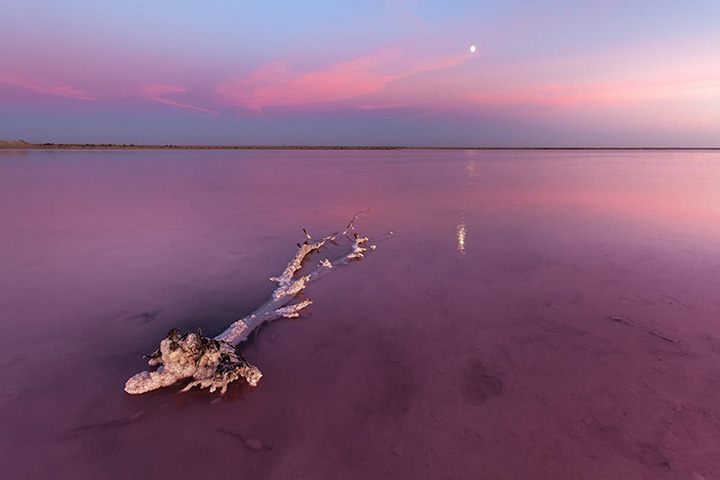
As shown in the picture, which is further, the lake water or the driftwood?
the driftwood

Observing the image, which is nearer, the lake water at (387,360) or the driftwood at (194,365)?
the lake water at (387,360)

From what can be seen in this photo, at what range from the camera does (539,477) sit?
2.89 metres

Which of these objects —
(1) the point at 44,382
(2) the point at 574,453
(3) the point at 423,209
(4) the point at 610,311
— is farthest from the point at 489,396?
(3) the point at 423,209

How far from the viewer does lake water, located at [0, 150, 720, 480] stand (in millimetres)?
3098

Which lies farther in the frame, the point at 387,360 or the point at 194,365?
the point at 387,360

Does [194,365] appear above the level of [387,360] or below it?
above

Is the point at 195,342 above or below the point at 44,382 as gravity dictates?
above

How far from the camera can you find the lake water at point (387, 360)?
3.10m

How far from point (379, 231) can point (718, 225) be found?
11040 millimetres

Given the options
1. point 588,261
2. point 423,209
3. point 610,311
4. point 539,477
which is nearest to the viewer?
point 539,477

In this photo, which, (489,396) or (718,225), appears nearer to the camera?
(489,396)

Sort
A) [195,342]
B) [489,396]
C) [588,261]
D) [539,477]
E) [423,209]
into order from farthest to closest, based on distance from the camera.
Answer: [423,209] < [588,261] < [195,342] < [489,396] < [539,477]

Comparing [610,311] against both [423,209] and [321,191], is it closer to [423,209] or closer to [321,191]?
[423,209]

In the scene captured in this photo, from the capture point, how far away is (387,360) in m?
4.48
